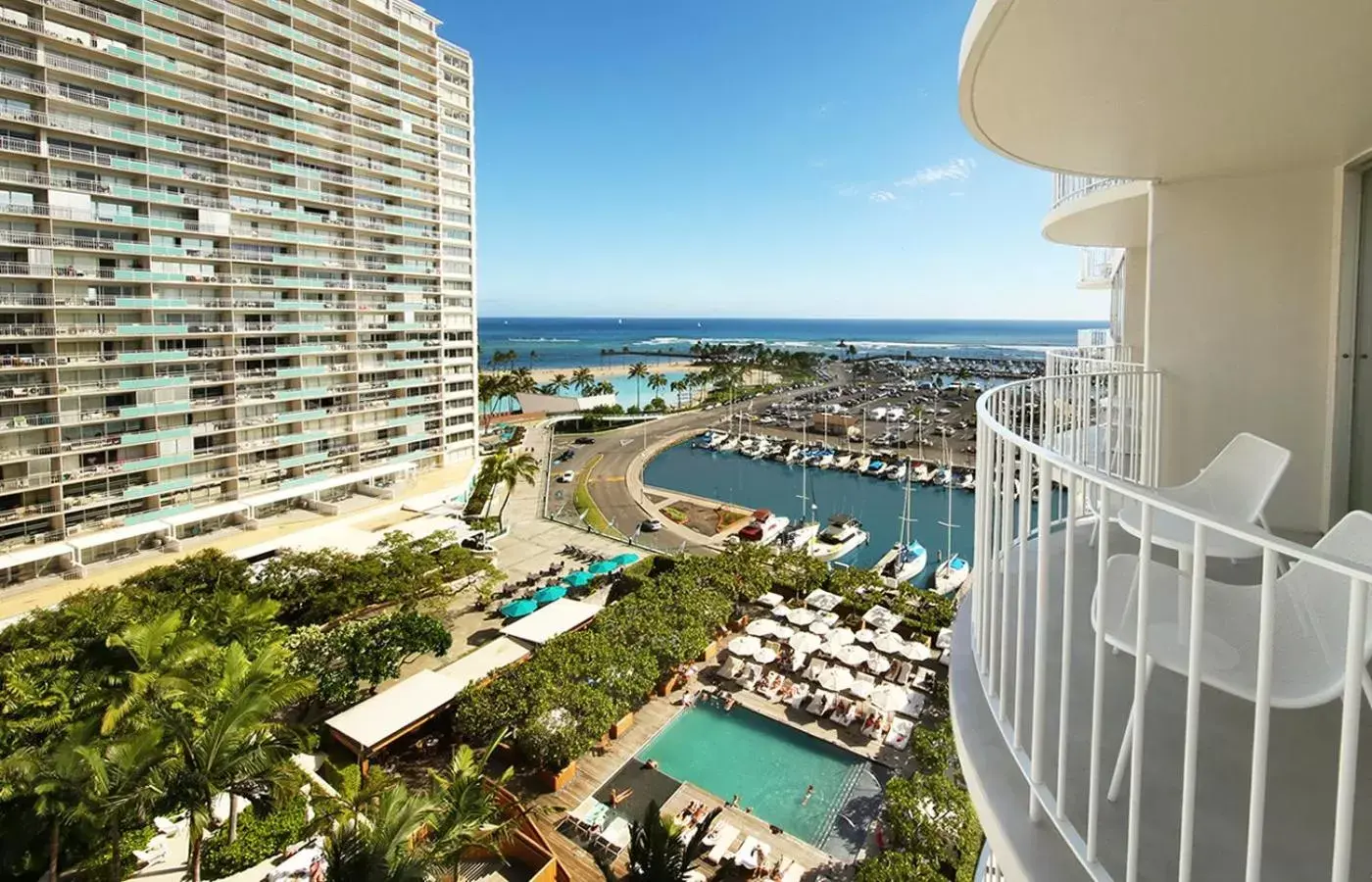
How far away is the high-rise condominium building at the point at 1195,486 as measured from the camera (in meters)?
1.72

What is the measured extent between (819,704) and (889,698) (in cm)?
147

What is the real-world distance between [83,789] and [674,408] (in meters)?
51.3

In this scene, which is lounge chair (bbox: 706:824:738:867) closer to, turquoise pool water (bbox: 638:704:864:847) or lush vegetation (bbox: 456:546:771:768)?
turquoise pool water (bbox: 638:704:864:847)

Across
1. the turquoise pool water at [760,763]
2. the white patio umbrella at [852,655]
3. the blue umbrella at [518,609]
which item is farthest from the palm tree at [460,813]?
the blue umbrella at [518,609]

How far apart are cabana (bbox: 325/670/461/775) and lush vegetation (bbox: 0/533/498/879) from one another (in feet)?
2.71

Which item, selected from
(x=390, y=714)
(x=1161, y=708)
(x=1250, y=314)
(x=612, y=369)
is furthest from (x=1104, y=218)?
(x=612, y=369)

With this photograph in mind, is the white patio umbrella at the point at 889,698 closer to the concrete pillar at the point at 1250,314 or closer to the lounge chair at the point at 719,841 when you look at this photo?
the lounge chair at the point at 719,841

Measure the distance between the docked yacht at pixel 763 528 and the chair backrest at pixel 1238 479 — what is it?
22342 mm

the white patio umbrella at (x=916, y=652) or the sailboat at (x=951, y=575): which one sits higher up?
the white patio umbrella at (x=916, y=652)

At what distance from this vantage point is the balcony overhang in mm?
5379

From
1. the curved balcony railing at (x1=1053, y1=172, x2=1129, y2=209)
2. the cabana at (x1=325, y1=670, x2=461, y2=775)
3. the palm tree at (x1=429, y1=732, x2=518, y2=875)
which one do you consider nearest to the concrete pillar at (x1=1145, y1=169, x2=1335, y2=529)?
the curved balcony railing at (x1=1053, y1=172, x2=1129, y2=209)

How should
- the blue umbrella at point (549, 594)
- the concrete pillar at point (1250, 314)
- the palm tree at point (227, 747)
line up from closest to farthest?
1. the concrete pillar at point (1250, 314)
2. the palm tree at point (227, 747)
3. the blue umbrella at point (549, 594)

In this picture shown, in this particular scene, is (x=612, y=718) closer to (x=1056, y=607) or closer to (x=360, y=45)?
(x=1056, y=607)

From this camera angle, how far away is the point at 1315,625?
6.05 ft
